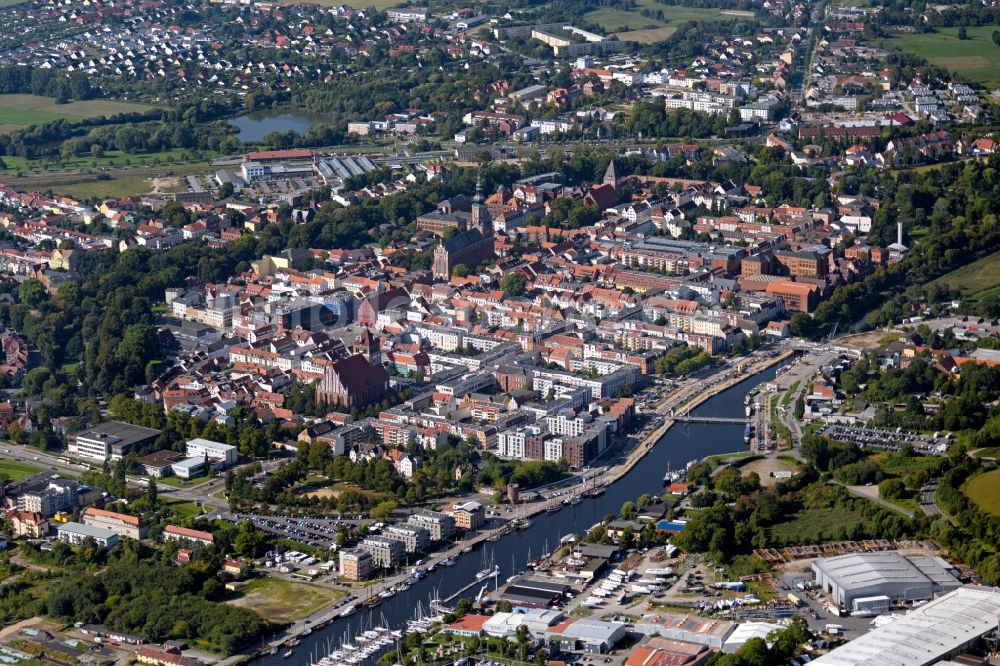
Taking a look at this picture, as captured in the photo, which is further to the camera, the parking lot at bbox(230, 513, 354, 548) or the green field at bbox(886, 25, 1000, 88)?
the green field at bbox(886, 25, 1000, 88)

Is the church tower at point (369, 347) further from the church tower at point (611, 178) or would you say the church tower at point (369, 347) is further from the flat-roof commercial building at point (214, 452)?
the church tower at point (611, 178)

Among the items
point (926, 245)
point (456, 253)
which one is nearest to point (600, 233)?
point (456, 253)

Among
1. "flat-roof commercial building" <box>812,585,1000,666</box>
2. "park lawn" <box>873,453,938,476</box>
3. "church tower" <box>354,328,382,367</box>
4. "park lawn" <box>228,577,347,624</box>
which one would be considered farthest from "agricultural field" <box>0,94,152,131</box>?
"flat-roof commercial building" <box>812,585,1000,666</box>

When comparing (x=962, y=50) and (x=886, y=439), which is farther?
(x=962, y=50)

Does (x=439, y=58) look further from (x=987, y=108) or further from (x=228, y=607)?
(x=228, y=607)

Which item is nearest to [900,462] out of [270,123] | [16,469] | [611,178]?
[16,469]

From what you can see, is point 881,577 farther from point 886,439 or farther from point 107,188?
point 107,188

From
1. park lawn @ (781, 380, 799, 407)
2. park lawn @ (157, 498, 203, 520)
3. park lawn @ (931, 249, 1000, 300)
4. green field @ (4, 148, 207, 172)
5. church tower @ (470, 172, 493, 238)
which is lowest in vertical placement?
park lawn @ (157, 498, 203, 520)

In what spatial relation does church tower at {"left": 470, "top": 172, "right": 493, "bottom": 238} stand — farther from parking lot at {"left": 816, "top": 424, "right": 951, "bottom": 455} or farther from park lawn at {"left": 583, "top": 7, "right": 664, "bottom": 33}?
park lawn at {"left": 583, "top": 7, "right": 664, "bottom": 33}
